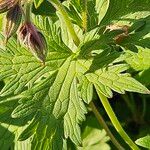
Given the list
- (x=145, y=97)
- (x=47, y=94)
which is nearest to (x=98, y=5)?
(x=47, y=94)

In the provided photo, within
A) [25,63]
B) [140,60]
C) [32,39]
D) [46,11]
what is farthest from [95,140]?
[32,39]

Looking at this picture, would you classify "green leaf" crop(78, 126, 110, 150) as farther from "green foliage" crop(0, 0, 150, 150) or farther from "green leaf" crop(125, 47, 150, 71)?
"green foliage" crop(0, 0, 150, 150)

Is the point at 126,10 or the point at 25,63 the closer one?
the point at 25,63

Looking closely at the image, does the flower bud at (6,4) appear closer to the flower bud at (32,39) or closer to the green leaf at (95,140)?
the flower bud at (32,39)

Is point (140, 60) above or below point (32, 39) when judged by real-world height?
below

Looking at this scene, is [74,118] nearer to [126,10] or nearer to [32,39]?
[32,39]

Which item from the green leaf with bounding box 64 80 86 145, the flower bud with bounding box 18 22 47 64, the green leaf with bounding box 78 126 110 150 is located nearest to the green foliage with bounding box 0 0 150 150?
the green leaf with bounding box 64 80 86 145

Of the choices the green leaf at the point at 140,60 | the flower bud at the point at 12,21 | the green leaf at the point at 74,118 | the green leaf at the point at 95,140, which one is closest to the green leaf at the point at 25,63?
the green leaf at the point at 74,118

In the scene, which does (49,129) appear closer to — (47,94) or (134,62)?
(47,94)
